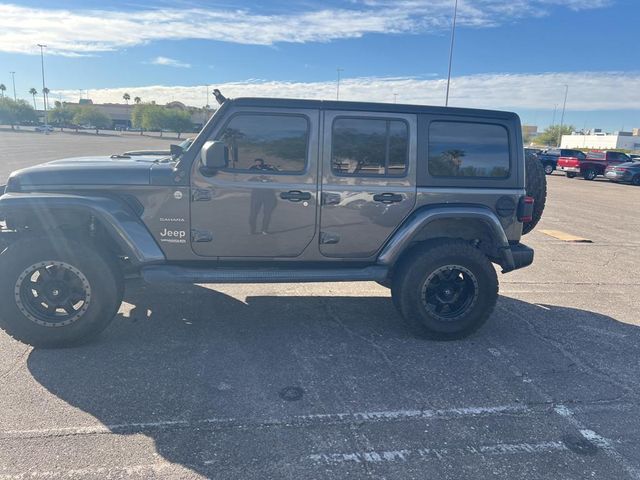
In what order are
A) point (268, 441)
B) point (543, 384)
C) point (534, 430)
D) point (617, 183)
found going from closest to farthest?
point (268, 441) < point (534, 430) < point (543, 384) < point (617, 183)

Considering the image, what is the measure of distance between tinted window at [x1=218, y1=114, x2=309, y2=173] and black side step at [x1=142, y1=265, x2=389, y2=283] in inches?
35.6

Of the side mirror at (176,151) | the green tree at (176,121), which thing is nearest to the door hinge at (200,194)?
the side mirror at (176,151)

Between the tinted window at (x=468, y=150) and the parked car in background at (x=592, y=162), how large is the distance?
1058 inches

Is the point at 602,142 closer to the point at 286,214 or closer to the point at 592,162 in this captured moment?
the point at 592,162

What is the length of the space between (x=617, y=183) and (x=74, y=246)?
29.2 m

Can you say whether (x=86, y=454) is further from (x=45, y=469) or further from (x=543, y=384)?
(x=543, y=384)

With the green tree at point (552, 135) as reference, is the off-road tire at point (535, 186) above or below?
below

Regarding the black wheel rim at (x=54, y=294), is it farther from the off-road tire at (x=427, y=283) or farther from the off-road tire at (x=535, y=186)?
the off-road tire at (x=535, y=186)

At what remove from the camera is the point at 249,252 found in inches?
165

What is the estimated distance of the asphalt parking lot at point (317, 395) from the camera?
2.71 meters

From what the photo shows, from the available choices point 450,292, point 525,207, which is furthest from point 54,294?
point 525,207

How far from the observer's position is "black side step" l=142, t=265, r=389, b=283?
3.99m

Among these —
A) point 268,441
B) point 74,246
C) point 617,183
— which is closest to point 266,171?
point 74,246

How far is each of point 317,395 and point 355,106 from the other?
8.05ft
